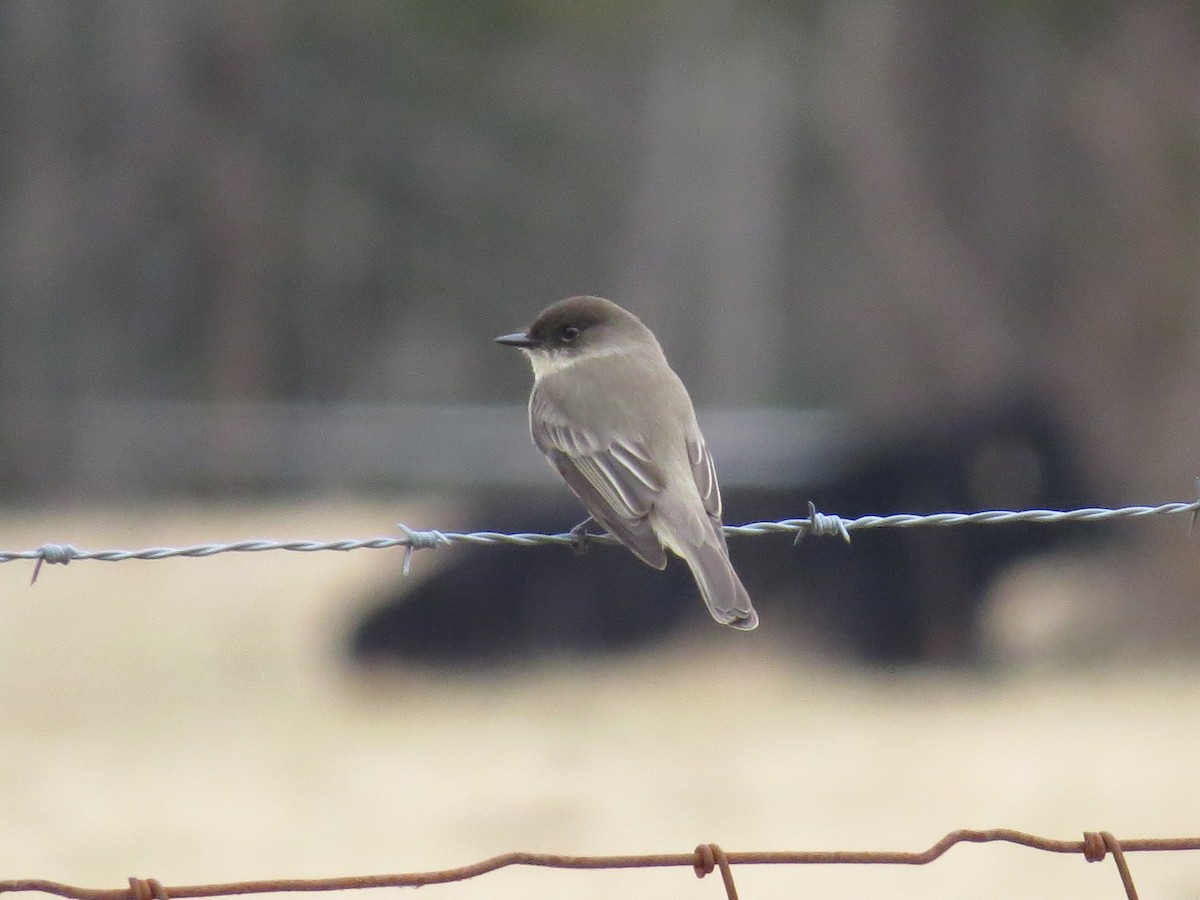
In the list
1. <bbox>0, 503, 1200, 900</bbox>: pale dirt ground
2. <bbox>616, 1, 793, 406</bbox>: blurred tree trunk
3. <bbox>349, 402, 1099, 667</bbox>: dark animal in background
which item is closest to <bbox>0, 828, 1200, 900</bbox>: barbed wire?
<bbox>0, 503, 1200, 900</bbox>: pale dirt ground

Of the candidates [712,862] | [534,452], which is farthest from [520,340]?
[534,452]

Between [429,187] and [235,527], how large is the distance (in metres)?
15.1

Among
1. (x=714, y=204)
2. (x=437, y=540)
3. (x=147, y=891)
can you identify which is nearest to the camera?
(x=147, y=891)

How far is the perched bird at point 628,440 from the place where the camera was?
5672 mm

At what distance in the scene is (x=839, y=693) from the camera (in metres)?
14.2

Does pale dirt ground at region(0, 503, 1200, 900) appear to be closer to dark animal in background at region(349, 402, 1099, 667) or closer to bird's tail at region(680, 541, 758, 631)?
dark animal in background at region(349, 402, 1099, 667)

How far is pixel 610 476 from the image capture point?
603cm

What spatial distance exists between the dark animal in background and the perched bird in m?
7.08

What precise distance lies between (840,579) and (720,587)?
370 inches

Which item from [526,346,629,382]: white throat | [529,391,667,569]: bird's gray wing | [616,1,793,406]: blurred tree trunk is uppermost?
[616,1,793,406]: blurred tree trunk

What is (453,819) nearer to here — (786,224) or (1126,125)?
(1126,125)

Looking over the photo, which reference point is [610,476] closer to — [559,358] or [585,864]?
[559,358]

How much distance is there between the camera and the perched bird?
5672 millimetres

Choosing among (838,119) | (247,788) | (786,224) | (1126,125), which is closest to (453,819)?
(247,788)
